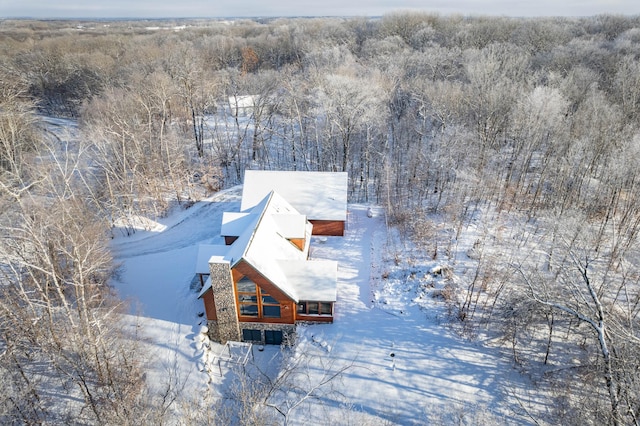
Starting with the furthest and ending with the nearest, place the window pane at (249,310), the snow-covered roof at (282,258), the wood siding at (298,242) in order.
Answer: the wood siding at (298,242)
the window pane at (249,310)
the snow-covered roof at (282,258)

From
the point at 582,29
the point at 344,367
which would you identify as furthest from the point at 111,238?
the point at 582,29

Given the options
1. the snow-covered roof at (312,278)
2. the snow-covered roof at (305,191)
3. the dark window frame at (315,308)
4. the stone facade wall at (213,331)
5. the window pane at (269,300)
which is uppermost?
the snow-covered roof at (305,191)

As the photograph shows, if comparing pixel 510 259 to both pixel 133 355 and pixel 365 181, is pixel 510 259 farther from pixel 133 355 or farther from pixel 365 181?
pixel 133 355

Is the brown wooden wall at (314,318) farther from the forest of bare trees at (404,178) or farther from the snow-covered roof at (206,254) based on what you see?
the forest of bare trees at (404,178)

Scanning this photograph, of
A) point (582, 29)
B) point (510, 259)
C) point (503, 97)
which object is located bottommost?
point (510, 259)

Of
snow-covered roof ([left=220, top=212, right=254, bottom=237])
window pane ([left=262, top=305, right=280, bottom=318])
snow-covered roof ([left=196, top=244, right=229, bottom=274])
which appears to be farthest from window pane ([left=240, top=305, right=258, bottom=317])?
snow-covered roof ([left=220, top=212, right=254, bottom=237])

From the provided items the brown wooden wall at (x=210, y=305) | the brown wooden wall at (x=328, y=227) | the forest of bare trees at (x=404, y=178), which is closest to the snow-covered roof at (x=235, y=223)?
the brown wooden wall at (x=328, y=227)
